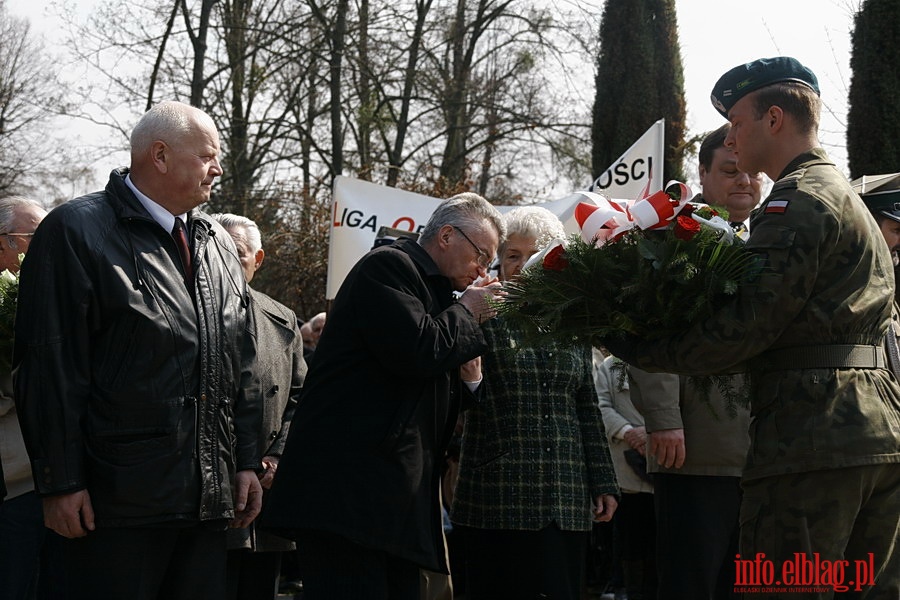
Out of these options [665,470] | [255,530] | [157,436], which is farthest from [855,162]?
[157,436]

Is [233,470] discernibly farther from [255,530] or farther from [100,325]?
[255,530]

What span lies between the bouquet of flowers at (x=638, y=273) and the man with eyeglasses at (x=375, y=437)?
1.67 feet

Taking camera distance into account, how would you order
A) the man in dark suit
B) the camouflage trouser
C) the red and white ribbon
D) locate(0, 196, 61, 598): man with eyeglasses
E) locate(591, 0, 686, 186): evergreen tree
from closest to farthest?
the camouflage trouser
the red and white ribbon
locate(0, 196, 61, 598): man with eyeglasses
the man in dark suit
locate(591, 0, 686, 186): evergreen tree

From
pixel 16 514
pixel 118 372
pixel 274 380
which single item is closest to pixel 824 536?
pixel 118 372

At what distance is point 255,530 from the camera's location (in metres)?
4.98

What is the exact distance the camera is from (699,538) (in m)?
4.74

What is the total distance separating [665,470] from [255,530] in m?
1.98

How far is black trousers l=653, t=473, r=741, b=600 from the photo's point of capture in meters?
4.73

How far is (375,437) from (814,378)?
1.58 meters

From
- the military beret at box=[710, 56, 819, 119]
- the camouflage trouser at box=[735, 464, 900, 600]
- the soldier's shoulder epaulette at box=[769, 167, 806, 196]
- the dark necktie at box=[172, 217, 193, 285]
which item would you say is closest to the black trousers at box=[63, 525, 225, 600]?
the dark necktie at box=[172, 217, 193, 285]

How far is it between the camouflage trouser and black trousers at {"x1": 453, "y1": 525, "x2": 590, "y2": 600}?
121 centimetres

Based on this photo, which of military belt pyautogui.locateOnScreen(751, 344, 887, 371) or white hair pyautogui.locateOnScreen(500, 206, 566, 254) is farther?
white hair pyautogui.locateOnScreen(500, 206, 566, 254)

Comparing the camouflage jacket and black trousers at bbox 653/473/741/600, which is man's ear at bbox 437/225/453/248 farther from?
black trousers at bbox 653/473/741/600

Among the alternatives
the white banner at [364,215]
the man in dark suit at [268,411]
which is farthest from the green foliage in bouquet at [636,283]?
the white banner at [364,215]
